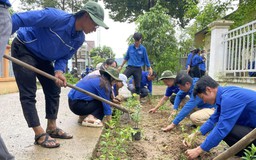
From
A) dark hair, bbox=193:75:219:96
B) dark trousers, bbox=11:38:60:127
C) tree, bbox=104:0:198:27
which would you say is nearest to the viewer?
dark trousers, bbox=11:38:60:127

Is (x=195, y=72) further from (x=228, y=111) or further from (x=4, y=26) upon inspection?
(x=4, y=26)

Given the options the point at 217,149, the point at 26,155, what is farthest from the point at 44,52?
the point at 217,149

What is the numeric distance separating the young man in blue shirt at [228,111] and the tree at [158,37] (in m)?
11.3

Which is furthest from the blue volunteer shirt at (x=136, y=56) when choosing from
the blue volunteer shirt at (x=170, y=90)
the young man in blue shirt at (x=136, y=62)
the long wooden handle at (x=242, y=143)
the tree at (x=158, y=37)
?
the tree at (x=158, y=37)

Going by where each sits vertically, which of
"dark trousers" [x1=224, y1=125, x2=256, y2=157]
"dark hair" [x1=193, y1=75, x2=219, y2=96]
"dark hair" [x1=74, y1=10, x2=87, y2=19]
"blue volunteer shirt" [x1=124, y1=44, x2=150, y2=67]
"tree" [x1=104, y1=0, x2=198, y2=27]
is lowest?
"dark trousers" [x1=224, y1=125, x2=256, y2=157]

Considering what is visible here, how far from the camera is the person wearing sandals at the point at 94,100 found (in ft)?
12.3

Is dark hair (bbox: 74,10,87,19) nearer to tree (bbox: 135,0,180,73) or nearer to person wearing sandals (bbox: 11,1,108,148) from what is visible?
person wearing sandals (bbox: 11,1,108,148)

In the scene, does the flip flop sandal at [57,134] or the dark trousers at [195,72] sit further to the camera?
the dark trousers at [195,72]

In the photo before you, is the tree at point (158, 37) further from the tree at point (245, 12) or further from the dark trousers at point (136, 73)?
the dark trousers at point (136, 73)

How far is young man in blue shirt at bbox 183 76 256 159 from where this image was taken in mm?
2592

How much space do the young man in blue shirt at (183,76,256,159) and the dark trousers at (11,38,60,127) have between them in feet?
5.12

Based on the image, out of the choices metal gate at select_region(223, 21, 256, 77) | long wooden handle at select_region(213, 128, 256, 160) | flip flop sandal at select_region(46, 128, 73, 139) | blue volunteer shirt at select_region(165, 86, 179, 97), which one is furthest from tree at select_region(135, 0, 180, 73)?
long wooden handle at select_region(213, 128, 256, 160)

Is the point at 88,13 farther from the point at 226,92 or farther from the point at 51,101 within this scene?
the point at 226,92

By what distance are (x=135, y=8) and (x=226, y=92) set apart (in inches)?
662
